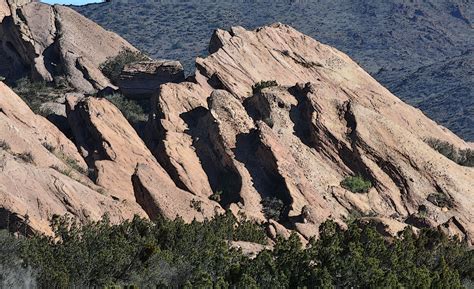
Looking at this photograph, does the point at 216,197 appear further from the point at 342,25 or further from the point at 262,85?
the point at 342,25

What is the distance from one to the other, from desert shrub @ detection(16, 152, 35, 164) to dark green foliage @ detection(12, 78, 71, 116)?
496 inches

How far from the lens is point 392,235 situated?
124 ft

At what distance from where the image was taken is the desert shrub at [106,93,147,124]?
163 ft

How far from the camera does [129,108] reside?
51.5 metres

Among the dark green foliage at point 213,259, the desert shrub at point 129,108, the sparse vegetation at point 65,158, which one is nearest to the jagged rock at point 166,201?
the sparse vegetation at point 65,158

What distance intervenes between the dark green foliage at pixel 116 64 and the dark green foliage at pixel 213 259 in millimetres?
22236

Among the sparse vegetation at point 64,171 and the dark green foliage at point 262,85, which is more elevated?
the dark green foliage at point 262,85

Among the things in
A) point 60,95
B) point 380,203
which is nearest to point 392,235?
point 380,203

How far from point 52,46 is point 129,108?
31.0ft

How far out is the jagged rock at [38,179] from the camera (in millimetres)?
33656

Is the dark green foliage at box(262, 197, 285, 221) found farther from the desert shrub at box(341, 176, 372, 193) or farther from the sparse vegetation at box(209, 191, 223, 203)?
the desert shrub at box(341, 176, 372, 193)

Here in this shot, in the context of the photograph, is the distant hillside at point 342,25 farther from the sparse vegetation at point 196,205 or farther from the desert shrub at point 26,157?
the desert shrub at point 26,157

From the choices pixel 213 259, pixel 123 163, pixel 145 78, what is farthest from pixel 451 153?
pixel 213 259

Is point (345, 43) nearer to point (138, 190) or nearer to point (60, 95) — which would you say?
point (60, 95)
